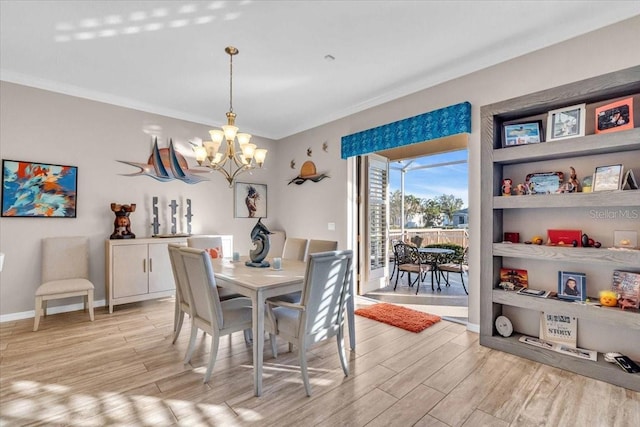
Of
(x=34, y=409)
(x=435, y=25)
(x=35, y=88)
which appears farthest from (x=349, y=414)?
(x=35, y=88)

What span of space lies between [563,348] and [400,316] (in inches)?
60.8

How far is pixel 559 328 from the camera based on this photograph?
2609 millimetres

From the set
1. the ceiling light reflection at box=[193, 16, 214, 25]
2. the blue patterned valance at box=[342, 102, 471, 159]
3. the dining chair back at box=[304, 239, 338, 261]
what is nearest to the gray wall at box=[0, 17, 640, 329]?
the blue patterned valance at box=[342, 102, 471, 159]

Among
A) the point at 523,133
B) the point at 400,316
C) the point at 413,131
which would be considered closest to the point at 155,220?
the point at 400,316

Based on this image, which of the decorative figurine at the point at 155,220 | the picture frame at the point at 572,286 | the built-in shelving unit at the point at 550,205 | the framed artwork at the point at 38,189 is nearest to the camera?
the built-in shelving unit at the point at 550,205

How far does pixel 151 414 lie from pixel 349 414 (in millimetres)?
1231

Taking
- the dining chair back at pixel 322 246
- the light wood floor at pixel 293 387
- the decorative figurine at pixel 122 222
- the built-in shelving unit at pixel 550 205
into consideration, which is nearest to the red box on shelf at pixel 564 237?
the built-in shelving unit at pixel 550 205

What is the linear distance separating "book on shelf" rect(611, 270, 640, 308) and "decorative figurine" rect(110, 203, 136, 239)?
512 cm

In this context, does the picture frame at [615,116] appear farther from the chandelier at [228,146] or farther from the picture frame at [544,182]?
the chandelier at [228,146]

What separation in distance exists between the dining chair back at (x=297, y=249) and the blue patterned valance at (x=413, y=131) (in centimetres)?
166

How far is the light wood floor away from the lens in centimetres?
184

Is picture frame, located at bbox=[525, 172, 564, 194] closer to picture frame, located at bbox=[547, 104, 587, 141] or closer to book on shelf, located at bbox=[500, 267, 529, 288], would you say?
picture frame, located at bbox=[547, 104, 587, 141]

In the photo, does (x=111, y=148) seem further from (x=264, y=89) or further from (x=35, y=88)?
(x=264, y=89)

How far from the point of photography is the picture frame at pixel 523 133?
8.86 feet
